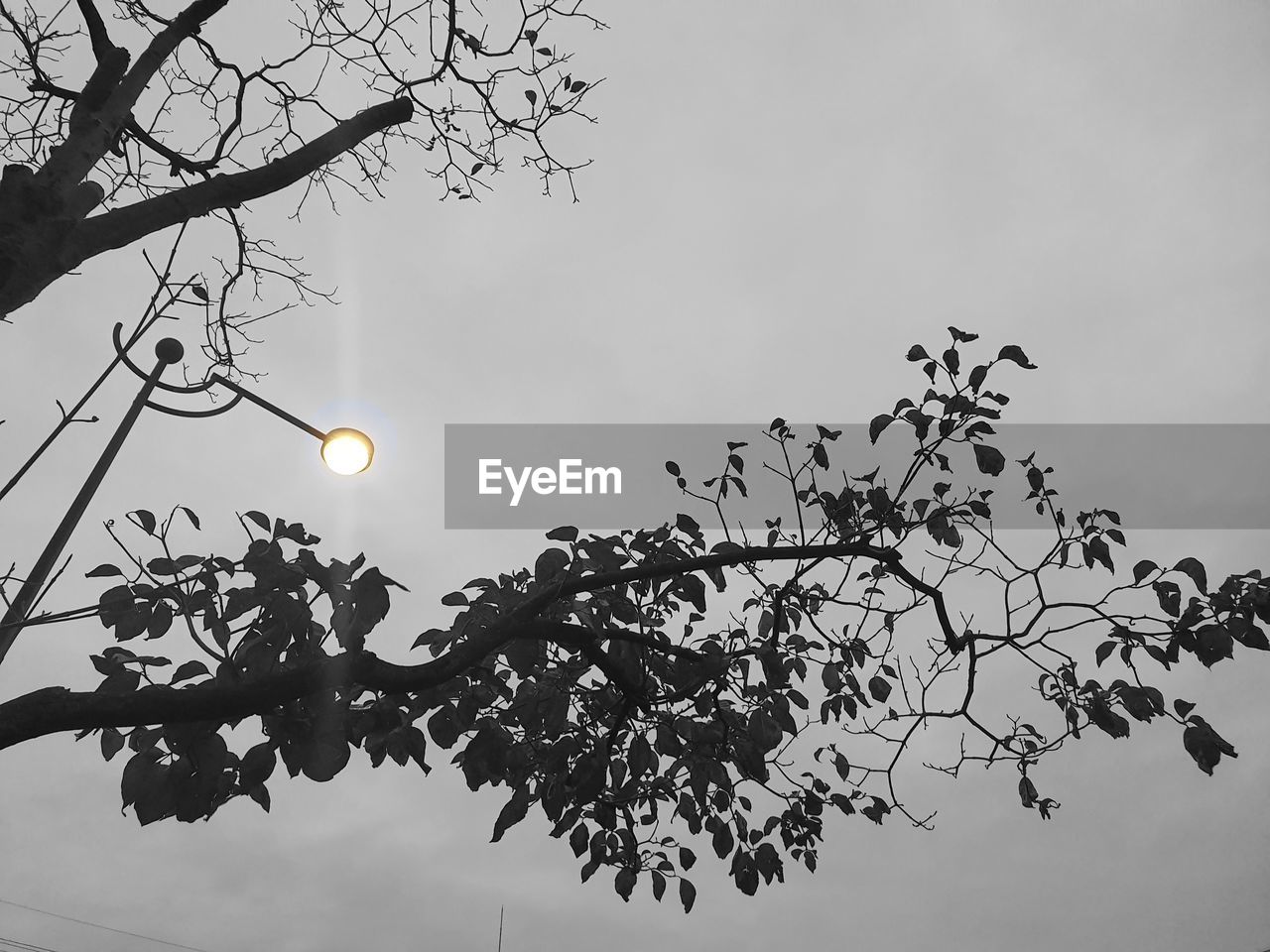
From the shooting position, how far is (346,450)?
5926mm

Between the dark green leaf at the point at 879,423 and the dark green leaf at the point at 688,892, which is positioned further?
the dark green leaf at the point at 688,892

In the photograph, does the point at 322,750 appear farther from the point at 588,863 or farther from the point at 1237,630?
the point at 1237,630

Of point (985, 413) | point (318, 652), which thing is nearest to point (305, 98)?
point (318, 652)

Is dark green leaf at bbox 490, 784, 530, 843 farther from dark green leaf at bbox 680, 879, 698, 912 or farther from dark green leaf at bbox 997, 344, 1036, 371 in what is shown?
dark green leaf at bbox 997, 344, 1036, 371

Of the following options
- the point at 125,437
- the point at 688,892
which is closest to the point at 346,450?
the point at 125,437

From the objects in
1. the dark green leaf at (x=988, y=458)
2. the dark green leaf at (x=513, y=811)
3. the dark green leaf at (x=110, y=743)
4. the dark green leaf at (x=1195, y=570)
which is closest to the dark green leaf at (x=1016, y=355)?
the dark green leaf at (x=988, y=458)

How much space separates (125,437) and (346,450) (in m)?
1.45

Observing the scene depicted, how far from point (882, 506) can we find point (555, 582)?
1.88m

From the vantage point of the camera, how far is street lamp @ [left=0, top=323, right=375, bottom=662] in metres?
4.04

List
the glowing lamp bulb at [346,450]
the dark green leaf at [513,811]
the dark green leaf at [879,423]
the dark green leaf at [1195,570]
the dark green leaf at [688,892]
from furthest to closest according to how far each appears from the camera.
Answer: the glowing lamp bulb at [346,450]
the dark green leaf at [688,892]
the dark green leaf at [879,423]
the dark green leaf at [513,811]
the dark green leaf at [1195,570]

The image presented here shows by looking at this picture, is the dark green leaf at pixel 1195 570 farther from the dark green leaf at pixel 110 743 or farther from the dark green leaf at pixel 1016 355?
the dark green leaf at pixel 110 743

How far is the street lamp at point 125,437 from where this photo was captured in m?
4.04

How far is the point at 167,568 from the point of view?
335 cm

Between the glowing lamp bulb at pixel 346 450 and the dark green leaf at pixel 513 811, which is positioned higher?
the glowing lamp bulb at pixel 346 450
